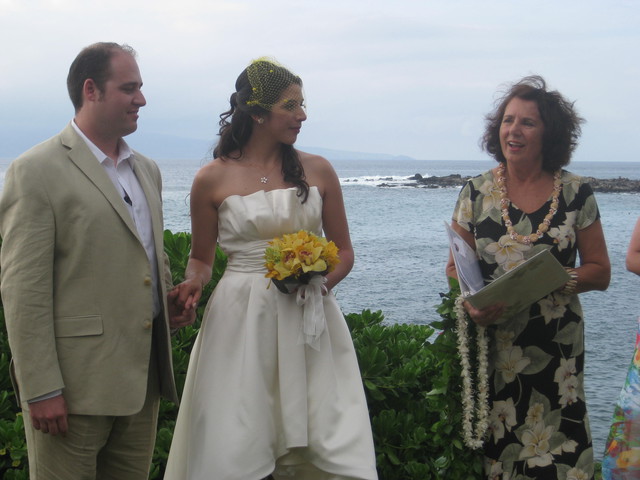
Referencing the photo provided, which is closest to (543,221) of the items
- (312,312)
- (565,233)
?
(565,233)

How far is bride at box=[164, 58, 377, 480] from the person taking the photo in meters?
3.77

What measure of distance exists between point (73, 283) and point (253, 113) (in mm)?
1263

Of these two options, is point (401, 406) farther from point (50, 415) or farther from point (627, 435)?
point (50, 415)

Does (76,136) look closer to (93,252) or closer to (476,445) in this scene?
(93,252)

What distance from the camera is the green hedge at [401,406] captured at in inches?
173

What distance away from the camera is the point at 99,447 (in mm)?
3578

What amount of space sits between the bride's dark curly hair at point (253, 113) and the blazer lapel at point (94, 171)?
31.2 inches

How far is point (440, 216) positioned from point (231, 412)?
4108 centimetres

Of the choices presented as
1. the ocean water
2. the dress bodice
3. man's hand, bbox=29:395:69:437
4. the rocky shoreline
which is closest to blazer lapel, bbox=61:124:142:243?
the dress bodice

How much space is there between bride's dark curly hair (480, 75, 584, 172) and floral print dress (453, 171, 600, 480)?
0.52ft

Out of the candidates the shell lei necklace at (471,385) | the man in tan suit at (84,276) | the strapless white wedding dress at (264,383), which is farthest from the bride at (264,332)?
the shell lei necklace at (471,385)

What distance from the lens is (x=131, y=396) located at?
3.55 metres

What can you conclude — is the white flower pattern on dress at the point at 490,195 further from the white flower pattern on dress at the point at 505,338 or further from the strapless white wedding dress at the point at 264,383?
the strapless white wedding dress at the point at 264,383

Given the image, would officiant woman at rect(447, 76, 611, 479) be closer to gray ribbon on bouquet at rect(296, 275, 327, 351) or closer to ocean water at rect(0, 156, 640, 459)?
gray ribbon on bouquet at rect(296, 275, 327, 351)
